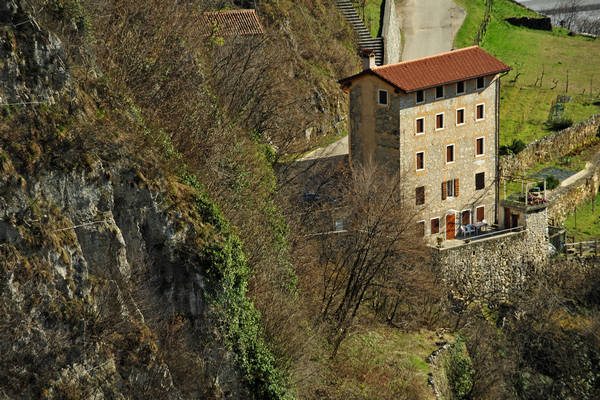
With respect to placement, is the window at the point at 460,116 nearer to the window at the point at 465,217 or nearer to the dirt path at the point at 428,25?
the window at the point at 465,217

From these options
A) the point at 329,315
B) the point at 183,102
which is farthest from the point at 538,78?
the point at 183,102

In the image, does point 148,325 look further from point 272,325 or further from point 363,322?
point 363,322

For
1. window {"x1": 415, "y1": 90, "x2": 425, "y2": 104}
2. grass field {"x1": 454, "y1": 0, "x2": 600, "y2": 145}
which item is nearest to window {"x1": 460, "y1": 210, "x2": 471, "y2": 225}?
window {"x1": 415, "y1": 90, "x2": 425, "y2": 104}

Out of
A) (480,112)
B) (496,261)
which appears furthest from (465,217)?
(480,112)

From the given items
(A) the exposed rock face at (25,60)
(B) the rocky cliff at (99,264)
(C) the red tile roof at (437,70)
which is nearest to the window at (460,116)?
(C) the red tile roof at (437,70)

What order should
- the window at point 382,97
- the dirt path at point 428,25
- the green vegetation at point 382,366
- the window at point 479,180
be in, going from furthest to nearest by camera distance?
the dirt path at point 428,25
the window at point 479,180
the window at point 382,97
the green vegetation at point 382,366

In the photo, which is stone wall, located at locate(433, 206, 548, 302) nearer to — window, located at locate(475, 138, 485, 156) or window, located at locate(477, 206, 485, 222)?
window, located at locate(477, 206, 485, 222)
